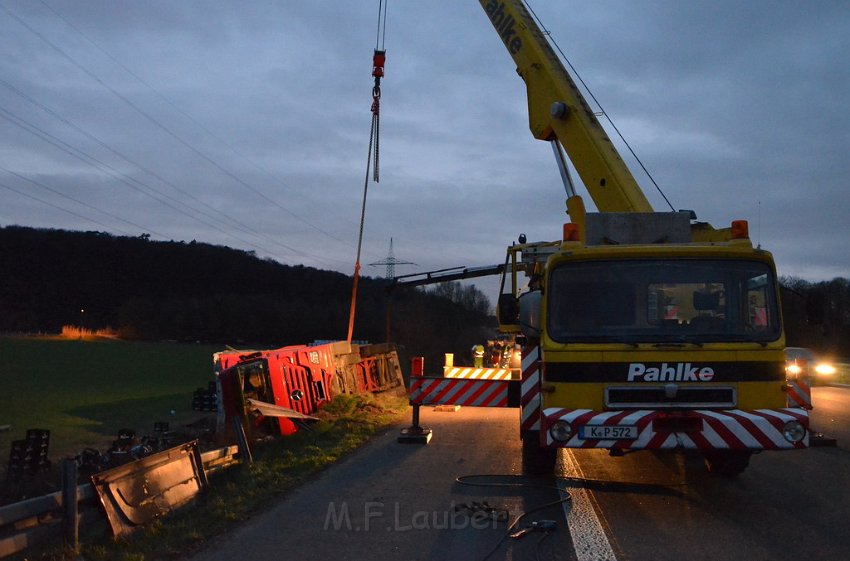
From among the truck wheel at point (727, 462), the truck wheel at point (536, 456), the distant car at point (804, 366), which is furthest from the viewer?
the distant car at point (804, 366)

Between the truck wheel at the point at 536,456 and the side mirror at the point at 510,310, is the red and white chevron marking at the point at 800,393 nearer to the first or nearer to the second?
the truck wheel at the point at 536,456

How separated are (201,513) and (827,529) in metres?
5.67

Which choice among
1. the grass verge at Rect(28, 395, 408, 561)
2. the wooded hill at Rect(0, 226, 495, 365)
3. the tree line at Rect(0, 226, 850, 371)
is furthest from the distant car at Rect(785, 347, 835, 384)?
the wooded hill at Rect(0, 226, 495, 365)

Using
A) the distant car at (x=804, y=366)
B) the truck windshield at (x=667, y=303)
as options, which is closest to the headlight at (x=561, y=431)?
the truck windshield at (x=667, y=303)

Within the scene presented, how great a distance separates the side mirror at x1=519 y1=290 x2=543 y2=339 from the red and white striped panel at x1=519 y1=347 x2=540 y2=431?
230 millimetres

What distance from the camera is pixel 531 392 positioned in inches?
319

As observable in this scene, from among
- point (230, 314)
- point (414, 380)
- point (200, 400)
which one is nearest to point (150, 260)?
point (230, 314)

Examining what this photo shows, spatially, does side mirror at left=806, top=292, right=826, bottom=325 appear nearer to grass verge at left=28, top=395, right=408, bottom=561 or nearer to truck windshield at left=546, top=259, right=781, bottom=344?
truck windshield at left=546, top=259, right=781, bottom=344

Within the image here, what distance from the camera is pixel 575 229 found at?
7832 mm

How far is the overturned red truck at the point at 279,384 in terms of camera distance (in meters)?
11.6

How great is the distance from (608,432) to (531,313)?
1.70m

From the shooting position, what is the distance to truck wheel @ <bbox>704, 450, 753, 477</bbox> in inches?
323

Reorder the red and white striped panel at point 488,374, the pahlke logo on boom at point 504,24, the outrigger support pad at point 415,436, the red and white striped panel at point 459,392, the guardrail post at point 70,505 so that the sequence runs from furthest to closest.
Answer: the pahlke logo on boom at point 504,24
the red and white striped panel at point 488,374
the outrigger support pad at point 415,436
the red and white striped panel at point 459,392
the guardrail post at point 70,505

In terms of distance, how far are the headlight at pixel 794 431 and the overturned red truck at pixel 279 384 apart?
6751 millimetres
